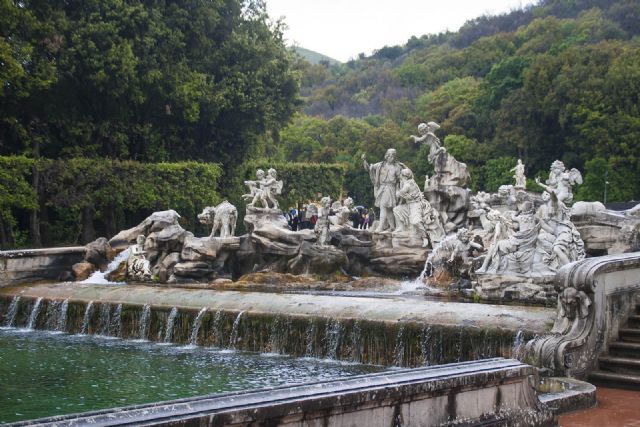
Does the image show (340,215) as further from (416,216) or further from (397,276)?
(397,276)

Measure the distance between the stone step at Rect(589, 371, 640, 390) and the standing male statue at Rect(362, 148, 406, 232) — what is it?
1428 centimetres

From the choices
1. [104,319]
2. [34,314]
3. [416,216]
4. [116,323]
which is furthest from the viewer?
[416,216]

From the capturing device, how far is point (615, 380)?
1048 centimetres

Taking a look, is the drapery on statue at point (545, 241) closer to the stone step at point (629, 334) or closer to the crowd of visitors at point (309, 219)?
the stone step at point (629, 334)

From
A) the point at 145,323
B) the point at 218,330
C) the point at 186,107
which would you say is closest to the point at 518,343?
the point at 218,330

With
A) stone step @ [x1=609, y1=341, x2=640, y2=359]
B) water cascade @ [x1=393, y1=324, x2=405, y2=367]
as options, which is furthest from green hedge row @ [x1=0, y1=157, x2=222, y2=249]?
stone step @ [x1=609, y1=341, x2=640, y2=359]

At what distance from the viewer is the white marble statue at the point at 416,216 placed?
23391 mm

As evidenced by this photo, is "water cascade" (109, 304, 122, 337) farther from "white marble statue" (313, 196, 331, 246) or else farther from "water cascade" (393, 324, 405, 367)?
"white marble statue" (313, 196, 331, 246)

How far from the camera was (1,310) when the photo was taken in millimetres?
20266

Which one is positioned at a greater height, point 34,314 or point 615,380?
point 615,380

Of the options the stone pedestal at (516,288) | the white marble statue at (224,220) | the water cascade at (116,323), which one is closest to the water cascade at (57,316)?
the water cascade at (116,323)

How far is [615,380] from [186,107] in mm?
27933

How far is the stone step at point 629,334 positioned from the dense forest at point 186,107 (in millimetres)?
23958

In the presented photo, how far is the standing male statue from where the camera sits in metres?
25.0
